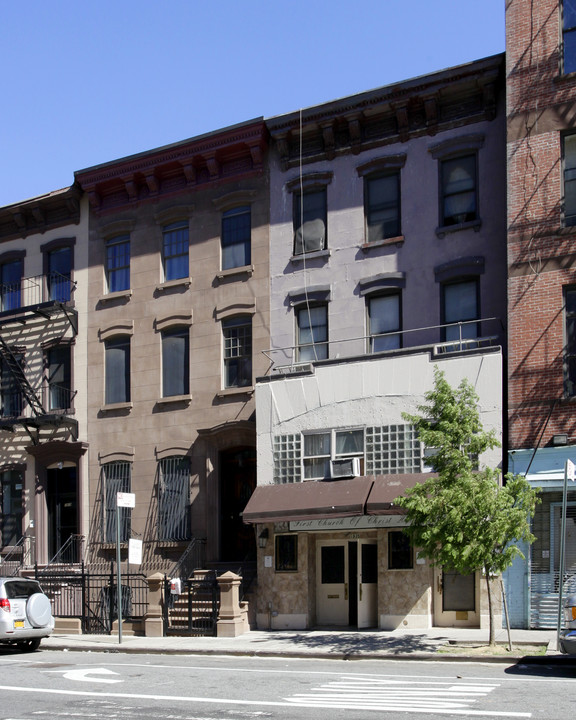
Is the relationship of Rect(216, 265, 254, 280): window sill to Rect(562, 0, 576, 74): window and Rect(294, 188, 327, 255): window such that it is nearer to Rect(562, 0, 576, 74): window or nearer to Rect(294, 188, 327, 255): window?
Rect(294, 188, 327, 255): window

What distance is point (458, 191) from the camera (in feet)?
74.6

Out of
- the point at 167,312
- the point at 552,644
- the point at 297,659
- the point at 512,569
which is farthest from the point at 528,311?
the point at 167,312

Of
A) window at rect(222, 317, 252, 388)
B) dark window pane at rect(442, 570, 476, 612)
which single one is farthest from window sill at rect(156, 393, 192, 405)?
dark window pane at rect(442, 570, 476, 612)

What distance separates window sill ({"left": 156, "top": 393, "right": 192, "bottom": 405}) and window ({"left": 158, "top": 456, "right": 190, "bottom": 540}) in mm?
1547

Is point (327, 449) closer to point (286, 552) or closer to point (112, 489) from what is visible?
point (286, 552)

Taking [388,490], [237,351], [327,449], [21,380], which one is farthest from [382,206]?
[21,380]

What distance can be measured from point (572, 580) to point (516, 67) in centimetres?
1128

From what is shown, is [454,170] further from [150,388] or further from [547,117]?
[150,388]

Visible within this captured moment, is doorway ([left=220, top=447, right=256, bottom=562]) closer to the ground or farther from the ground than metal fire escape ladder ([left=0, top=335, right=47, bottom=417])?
closer to the ground

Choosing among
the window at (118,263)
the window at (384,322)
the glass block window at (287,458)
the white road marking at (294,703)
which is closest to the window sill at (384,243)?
the window at (384,322)

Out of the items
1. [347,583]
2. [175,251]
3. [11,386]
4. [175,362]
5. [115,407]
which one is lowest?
[347,583]

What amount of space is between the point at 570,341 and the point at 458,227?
4210mm

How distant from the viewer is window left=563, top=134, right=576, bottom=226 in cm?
2031

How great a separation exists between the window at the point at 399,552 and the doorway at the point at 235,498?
4.87 metres
